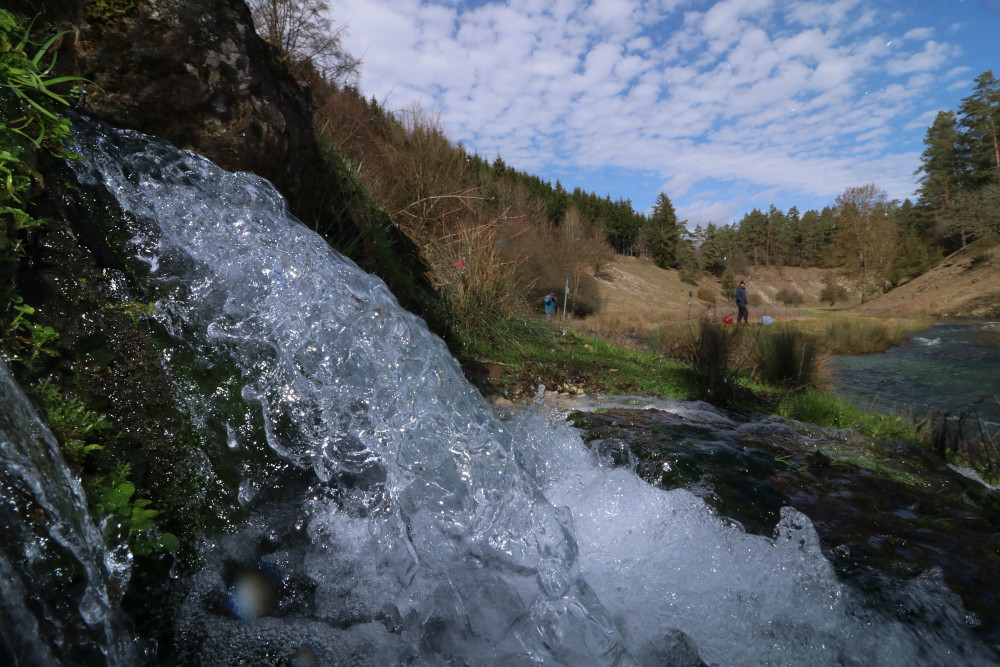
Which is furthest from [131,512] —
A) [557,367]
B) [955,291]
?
[955,291]

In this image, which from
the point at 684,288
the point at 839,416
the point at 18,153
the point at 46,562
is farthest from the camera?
the point at 684,288

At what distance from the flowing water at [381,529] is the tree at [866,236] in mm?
40123

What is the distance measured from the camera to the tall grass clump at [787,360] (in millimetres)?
7578

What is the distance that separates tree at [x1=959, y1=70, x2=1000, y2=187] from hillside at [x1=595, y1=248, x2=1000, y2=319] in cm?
1103

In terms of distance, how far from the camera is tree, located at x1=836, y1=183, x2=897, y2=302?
3500 centimetres

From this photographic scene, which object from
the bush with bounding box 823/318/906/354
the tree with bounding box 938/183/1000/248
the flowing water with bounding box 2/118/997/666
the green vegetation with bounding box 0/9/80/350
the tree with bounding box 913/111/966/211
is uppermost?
the tree with bounding box 913/111/966/211

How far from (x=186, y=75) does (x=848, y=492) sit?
5.09m

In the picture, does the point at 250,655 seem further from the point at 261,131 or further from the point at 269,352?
the point at 261,131

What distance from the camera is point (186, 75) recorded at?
2.90m

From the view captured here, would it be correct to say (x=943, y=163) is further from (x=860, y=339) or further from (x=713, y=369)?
(x=713, y=369)

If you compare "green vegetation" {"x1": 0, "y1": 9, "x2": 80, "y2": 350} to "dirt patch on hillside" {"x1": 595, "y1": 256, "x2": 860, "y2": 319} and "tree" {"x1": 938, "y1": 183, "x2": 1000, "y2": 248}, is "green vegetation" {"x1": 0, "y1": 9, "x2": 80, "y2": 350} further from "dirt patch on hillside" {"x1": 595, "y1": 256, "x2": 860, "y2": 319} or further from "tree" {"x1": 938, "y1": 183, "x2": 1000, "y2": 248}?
"tree" {"x1": 938, "y1": 183, "x2": 1000, "y2": 248}

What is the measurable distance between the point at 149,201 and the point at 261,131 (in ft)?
4.89

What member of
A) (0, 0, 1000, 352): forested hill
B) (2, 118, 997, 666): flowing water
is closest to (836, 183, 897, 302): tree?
(0, 0, 1000, 352): forested hill

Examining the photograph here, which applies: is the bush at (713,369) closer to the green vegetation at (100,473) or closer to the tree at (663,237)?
the green vegetation at (100,473)
